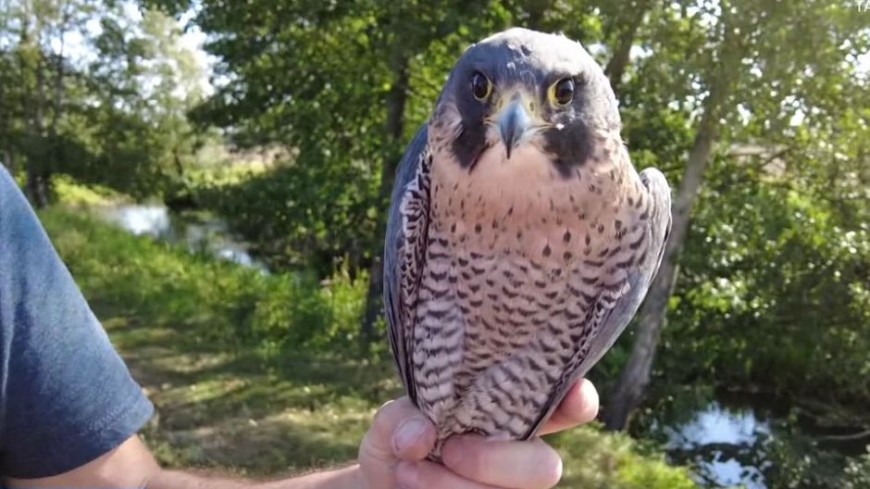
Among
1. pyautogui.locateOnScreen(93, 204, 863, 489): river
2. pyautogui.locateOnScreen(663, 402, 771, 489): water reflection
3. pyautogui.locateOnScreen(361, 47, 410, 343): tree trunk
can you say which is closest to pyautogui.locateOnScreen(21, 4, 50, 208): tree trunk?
pyautogui.locateOnScreen(361, 47, 410, 343): tree trunk

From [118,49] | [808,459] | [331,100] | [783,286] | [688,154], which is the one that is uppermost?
[118,49]

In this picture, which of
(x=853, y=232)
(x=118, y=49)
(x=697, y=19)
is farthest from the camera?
(x=118, y=49)

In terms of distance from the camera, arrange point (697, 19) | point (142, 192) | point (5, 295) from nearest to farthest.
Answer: point (5, 295) → point (697, 19) → point (142, 192)

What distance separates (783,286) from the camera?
8.29 meters

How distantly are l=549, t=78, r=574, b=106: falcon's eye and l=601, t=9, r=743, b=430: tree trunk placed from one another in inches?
181

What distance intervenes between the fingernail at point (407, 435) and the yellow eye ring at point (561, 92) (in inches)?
32.4

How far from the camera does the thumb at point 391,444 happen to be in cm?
194

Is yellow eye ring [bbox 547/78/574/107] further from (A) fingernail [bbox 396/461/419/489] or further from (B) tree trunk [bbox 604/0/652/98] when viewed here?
(B) tree trunk [bbox 604/0/652/98]

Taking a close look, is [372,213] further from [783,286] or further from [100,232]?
[100,232]

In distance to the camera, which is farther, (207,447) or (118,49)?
(118,49)

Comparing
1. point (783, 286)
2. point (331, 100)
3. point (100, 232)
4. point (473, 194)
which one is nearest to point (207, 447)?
point (331, 100)

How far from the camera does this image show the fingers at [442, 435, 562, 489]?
195cm

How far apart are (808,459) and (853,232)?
2140mm

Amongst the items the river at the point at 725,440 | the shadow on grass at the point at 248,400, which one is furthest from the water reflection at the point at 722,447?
the shadow on grass at the point at 248,400
